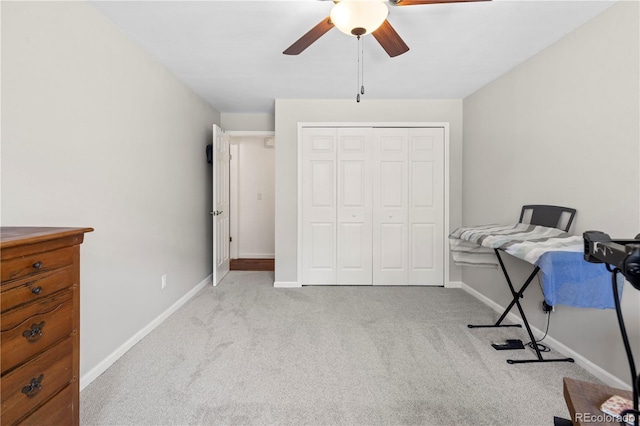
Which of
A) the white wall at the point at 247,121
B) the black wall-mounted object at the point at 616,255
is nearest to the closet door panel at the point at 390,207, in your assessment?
the white wall at the point at 247,121

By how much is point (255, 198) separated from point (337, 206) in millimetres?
2288

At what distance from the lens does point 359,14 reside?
1.50 metres

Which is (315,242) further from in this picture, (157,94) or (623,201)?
(623,201)

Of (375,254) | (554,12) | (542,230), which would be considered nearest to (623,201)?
(542,230)

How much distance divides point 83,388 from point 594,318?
3.27 m

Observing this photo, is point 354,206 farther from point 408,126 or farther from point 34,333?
point 34,333

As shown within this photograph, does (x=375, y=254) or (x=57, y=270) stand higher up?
(x=57, y=270)

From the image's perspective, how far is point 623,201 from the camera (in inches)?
71.6

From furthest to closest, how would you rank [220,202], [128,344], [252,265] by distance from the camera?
[252,265], [220,202], [128,344]

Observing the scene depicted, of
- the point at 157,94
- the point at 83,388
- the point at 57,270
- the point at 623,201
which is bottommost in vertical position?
the point at 83,388

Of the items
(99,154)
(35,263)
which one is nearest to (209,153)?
Result: (99,154)

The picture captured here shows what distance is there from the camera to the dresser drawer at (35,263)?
0.97m

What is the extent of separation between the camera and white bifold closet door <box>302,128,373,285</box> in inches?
150

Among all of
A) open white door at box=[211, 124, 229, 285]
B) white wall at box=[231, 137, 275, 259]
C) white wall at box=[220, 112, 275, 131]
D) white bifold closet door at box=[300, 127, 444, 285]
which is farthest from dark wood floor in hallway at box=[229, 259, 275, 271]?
white wall at box=[220, 112, 275, 131]
